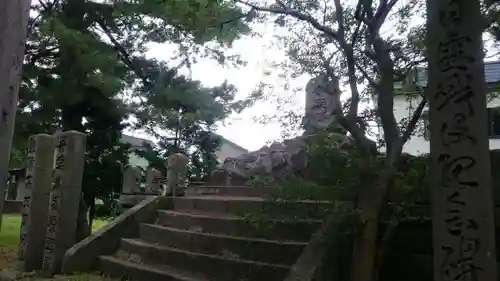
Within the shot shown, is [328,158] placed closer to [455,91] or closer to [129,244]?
[455,91]

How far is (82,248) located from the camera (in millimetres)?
6945

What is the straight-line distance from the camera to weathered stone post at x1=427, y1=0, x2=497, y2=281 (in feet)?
8.69

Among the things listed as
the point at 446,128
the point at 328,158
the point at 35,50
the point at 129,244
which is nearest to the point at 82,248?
the point at 129,244

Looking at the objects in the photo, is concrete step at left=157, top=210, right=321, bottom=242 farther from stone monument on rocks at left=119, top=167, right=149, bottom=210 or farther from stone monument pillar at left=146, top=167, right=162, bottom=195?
stone monument pillar at left=146, top=167, right=162, bottom=195

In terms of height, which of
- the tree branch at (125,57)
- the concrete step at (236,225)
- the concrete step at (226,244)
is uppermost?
the tree branch at (125,57)

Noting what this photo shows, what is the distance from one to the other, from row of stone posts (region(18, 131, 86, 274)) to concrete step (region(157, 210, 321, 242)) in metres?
1.45

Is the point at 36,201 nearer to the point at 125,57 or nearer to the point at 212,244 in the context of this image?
the point at 212,244

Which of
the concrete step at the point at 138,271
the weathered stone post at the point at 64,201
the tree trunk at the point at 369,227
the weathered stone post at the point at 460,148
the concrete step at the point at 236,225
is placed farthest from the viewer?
the weathered stone post at the point at 64,201

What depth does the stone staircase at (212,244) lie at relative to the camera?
5.19 meters

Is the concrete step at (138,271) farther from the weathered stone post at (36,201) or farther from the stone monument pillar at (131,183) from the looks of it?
the stone monument pillar at (131,183)

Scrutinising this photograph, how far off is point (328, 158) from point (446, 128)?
53.4 inches

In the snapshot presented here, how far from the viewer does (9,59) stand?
2.07 metres

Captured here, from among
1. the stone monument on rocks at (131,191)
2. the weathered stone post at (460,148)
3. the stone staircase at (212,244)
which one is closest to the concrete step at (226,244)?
the stone staircase at (212,244)

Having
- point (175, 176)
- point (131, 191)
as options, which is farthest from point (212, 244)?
point (131, 191)
